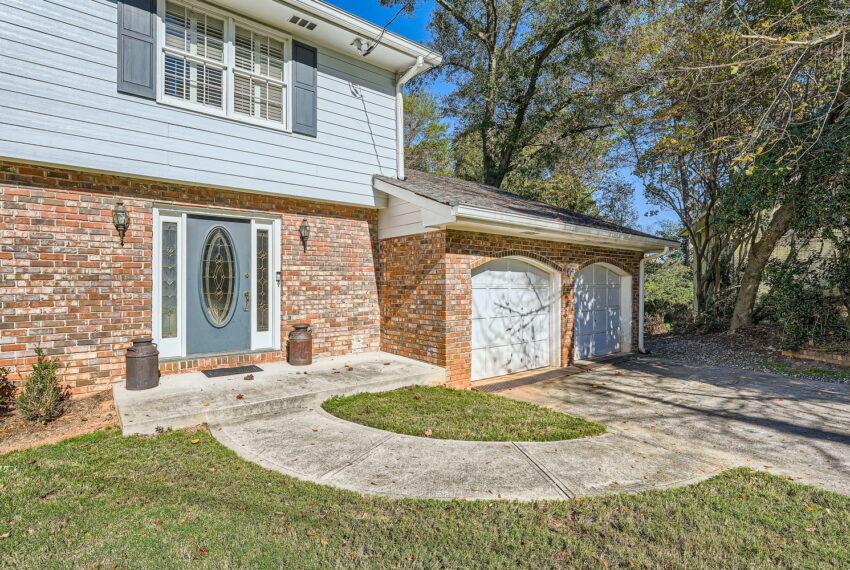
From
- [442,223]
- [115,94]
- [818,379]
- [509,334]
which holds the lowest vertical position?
[818,379]

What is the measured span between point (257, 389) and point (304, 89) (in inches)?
177

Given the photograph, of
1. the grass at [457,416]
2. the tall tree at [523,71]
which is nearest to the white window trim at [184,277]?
the grass at [457,416]

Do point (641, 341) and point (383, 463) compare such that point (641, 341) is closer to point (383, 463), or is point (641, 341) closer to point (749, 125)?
point (749, 125)

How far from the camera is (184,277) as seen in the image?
5.66 m

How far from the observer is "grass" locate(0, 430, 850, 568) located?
2248mm

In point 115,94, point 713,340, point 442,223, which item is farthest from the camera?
point 713,340

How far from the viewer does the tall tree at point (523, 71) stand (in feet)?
43.0

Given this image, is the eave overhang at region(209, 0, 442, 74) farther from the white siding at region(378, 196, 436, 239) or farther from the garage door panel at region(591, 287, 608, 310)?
the garage door panel at region(591, 287, 608, 310)

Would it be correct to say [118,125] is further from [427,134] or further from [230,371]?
[427,134]

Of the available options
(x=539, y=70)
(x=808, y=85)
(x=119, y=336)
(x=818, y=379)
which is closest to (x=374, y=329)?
(x=119, y=336)

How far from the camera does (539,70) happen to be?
1410 cm

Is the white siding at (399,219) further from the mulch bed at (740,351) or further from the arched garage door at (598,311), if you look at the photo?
the mulch bed at (740,351)

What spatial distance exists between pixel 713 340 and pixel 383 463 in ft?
34.2

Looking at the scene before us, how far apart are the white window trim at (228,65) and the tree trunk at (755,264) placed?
33.6 ft
